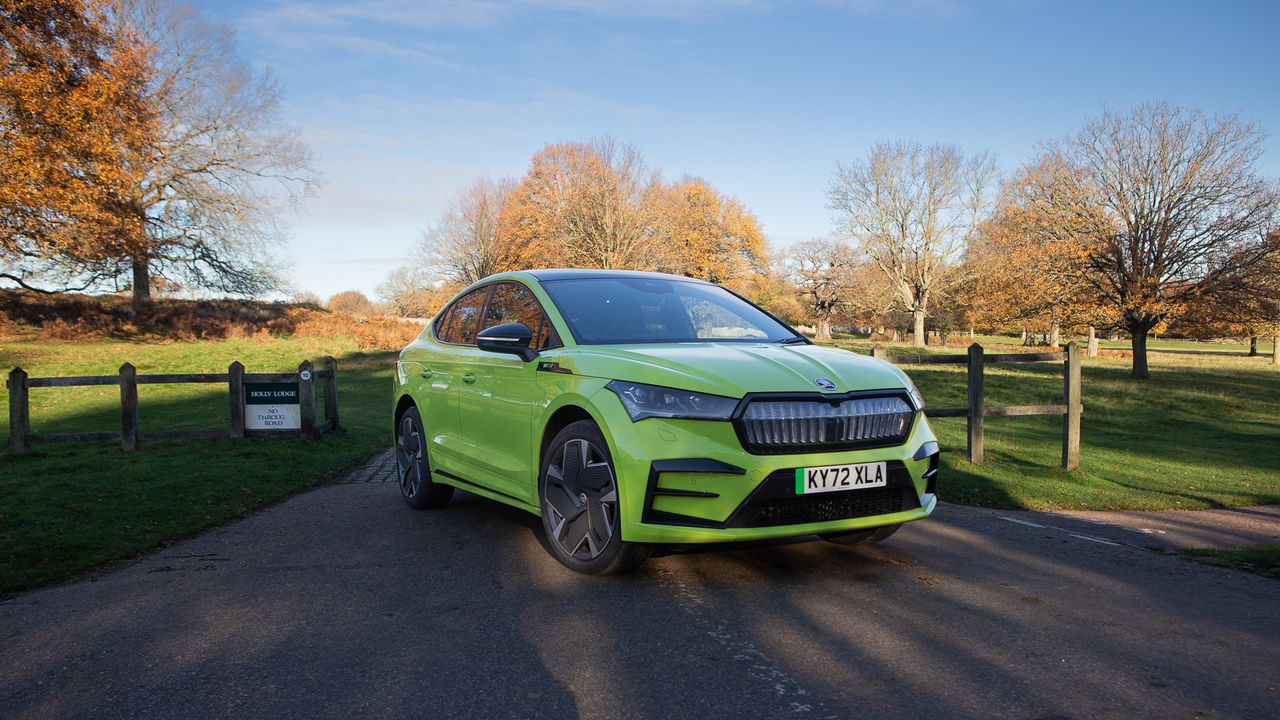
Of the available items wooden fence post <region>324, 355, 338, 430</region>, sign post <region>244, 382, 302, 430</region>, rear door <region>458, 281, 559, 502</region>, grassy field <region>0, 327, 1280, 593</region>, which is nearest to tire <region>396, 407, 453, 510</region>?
rear door <region>458, 281, 559, 502</region>

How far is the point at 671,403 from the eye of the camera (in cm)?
455

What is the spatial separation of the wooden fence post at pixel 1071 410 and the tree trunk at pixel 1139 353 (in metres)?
24.4

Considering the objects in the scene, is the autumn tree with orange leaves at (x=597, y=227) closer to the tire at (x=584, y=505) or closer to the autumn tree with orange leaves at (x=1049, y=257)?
the autumn tree with orange leaves at (x=1049, y=257)

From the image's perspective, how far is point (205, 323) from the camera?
34.6m

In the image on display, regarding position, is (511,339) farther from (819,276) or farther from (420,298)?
(819,276)

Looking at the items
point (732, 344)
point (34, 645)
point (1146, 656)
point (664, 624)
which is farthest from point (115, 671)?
point (1146, 656)

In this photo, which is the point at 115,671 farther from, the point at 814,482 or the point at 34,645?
the point at 814,482

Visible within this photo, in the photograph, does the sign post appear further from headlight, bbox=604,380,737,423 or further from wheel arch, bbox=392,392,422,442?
headlight, bbox=604,380,737,423

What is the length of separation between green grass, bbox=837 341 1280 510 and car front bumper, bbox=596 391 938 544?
422cm

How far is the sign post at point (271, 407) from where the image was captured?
12102 millimetres

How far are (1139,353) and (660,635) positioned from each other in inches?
1291

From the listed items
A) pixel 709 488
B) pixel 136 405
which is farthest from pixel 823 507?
pixel 136 405

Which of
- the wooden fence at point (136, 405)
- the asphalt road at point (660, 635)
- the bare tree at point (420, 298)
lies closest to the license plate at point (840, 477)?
the asphalt road at point (660, 635)

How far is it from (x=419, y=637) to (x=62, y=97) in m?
23.6
